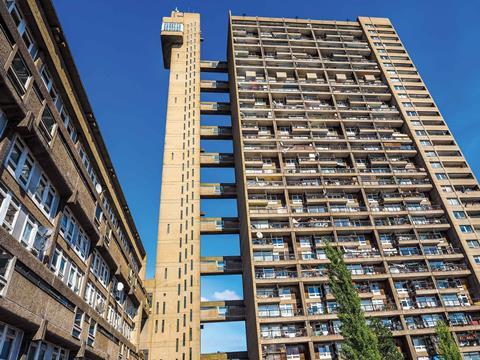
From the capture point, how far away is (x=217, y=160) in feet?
188

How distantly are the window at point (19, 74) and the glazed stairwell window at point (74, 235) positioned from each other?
24.7 feet

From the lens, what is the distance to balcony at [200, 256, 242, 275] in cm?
4775

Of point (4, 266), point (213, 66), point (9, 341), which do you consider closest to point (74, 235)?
point (9, 341)

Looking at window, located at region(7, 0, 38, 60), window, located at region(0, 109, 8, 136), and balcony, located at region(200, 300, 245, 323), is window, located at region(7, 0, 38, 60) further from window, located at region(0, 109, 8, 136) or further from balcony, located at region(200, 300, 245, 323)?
balcony, located at region(200, 300, 245, 323)

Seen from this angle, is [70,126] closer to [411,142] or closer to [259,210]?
[259,210]

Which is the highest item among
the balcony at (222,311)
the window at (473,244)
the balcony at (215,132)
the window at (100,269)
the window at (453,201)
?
the balcony at (215,132)

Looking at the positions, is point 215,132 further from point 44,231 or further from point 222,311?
point 44,231

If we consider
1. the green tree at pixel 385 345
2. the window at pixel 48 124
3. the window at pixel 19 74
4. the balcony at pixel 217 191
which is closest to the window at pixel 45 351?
the window at pixel 48 124

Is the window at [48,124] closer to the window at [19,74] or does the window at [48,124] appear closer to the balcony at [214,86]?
the window at [19,74]

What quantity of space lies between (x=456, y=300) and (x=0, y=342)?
46064mm

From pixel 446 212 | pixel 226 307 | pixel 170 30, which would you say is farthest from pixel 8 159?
pixel 170 30

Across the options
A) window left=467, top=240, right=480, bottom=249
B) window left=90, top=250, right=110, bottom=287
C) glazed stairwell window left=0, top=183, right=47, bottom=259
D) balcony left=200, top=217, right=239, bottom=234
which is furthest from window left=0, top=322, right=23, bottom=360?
window left=467, top=240, right=480, bottom=249

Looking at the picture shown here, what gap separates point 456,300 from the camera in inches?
1625

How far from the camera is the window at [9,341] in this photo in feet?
40.9
